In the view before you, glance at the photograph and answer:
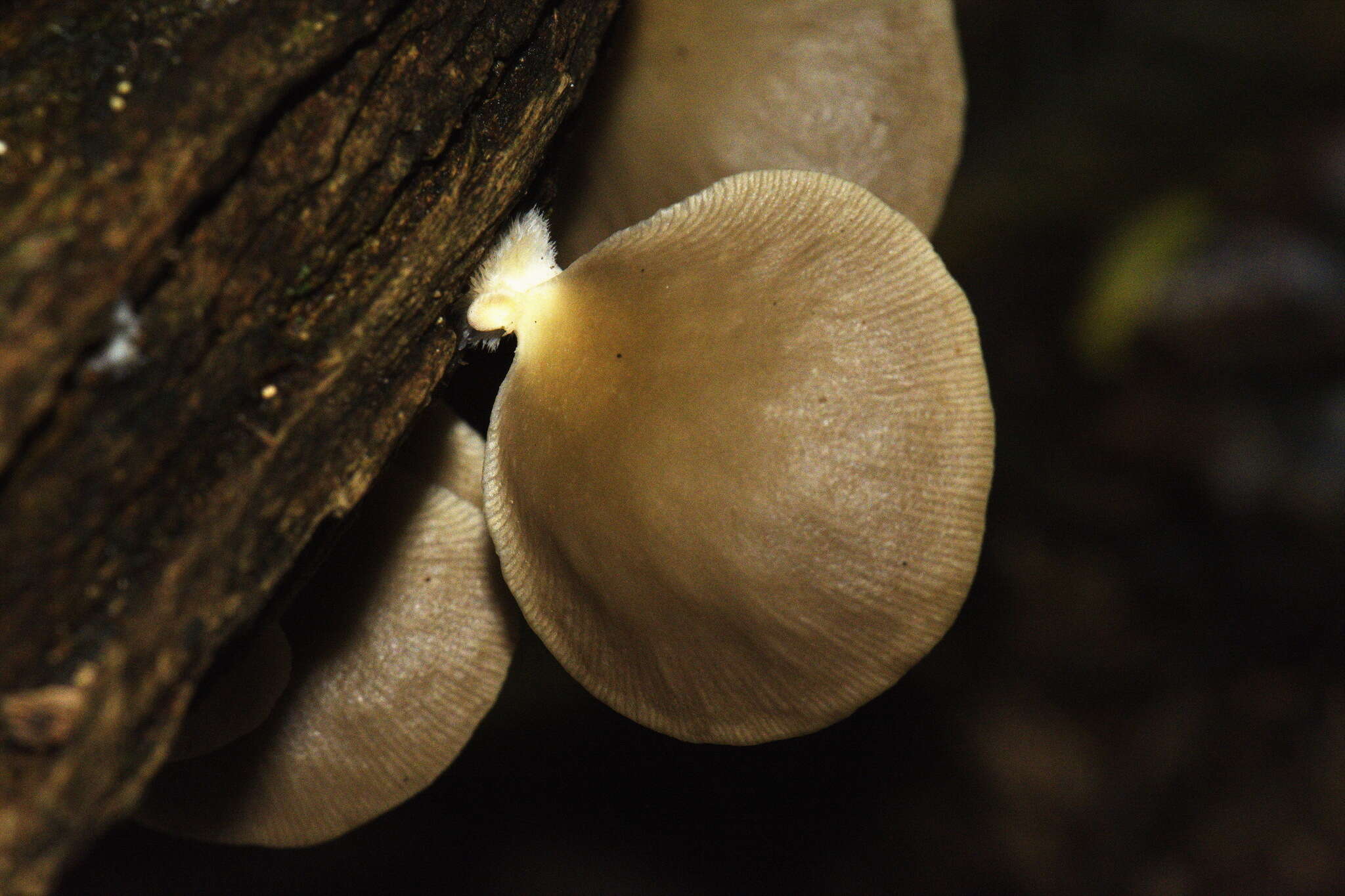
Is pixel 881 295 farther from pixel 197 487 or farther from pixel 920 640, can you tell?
pixel 197 487

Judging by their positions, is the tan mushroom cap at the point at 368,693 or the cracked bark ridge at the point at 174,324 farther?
the tan mushroom cap at the point at 368,693

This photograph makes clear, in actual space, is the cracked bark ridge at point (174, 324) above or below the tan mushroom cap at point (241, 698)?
above

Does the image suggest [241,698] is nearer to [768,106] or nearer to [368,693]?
[368,693]

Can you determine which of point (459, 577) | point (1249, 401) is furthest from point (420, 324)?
point (1249, 401)

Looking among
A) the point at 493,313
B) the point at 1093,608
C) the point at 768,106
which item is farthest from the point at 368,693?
the point at 1093,608

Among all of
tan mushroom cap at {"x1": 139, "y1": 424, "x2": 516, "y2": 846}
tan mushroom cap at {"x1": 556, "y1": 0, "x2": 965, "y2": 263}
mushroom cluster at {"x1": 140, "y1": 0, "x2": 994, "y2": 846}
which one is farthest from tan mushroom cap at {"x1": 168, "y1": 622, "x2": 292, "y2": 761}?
tan mushroom cap at {"x1": 556, "y1": 0, "x2": 965, "y2": 263}

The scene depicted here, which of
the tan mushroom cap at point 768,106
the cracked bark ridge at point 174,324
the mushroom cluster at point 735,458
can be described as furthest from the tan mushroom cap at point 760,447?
the tan mushroom cap at point 768,106

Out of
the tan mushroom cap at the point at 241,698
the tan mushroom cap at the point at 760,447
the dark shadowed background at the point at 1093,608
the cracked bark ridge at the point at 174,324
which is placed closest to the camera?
the cracked bark ridge at the point at 174,324

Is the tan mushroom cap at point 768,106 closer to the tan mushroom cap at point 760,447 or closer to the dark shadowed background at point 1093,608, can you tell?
the tan mushroom cap at point 760,447
